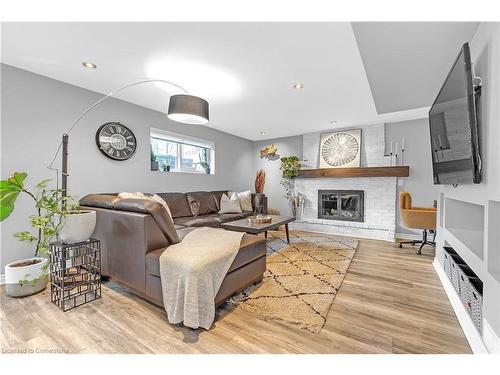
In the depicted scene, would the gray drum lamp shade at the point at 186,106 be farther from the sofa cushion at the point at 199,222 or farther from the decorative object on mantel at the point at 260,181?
the decorative object on mantel at the point at 260,181

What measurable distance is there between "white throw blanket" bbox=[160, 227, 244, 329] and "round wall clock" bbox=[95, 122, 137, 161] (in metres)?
2.18

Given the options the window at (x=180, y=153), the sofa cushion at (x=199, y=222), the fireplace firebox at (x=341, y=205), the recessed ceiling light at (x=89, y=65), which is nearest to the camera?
the recessed ceiling light at (x=89, y=65)

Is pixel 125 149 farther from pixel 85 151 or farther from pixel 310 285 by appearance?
pixel 310 285

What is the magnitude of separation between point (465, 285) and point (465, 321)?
0.80 feet

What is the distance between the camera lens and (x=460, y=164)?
1.55 metres

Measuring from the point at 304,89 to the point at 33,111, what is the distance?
321 cm

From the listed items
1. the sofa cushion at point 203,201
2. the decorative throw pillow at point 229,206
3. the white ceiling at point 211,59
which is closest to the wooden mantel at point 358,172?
the white ceiling at point 211,59

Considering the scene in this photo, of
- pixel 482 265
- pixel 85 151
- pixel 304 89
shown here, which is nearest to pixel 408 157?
pixel 304 89

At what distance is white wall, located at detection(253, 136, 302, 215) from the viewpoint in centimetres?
541

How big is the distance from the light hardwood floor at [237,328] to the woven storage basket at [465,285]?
0.56 ft

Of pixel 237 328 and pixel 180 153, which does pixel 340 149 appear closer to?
pixel 180 153

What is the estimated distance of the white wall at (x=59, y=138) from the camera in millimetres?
2236

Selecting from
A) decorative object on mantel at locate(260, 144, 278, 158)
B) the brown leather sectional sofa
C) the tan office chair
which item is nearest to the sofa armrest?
the brown leather sectional sofa
